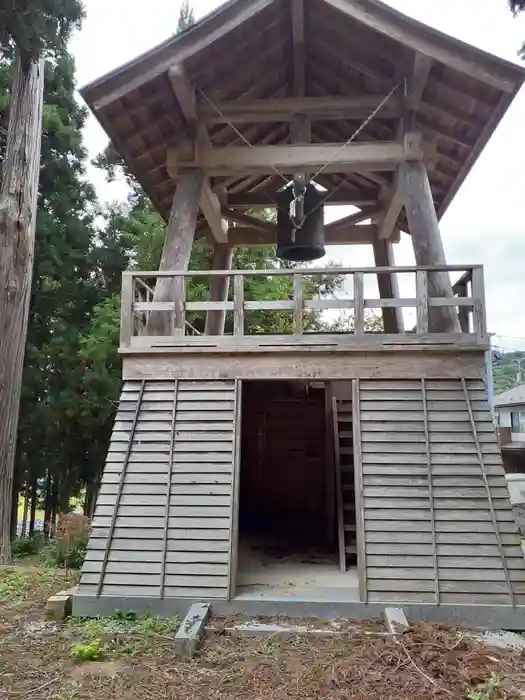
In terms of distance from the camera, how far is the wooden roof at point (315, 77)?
23.4 ft

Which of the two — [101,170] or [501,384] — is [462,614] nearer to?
[101,170]

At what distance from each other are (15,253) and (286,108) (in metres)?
5.14

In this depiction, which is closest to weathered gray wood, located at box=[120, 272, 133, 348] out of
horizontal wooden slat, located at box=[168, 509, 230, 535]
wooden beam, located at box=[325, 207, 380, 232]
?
horizontal wooden slat, located at box=[168, 509, 230, 535]

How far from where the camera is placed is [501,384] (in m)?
52.8

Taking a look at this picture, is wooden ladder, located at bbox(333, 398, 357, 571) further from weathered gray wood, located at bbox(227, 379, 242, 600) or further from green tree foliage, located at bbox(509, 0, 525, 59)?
green tree foliage, located at bbox(509, 0, 525, 59)

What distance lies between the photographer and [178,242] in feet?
25.1

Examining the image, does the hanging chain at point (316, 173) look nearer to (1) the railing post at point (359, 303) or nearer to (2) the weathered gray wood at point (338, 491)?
(1) the railing post at point (359, 303)

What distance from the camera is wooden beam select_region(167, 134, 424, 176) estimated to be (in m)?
7.76

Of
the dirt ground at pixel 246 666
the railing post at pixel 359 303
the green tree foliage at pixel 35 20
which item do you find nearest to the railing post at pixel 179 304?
the railing post at pixel 359 303

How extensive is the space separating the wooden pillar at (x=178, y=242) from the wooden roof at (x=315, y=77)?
2.70 ft

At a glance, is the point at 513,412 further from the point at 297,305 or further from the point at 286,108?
the point at 297,305

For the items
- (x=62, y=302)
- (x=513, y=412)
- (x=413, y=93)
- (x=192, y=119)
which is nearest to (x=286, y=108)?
(x=192, y=119)

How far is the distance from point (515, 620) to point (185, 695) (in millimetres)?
3213

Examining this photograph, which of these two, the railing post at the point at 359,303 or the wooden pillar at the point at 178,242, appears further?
the wooden pillar at the point at 178,242
